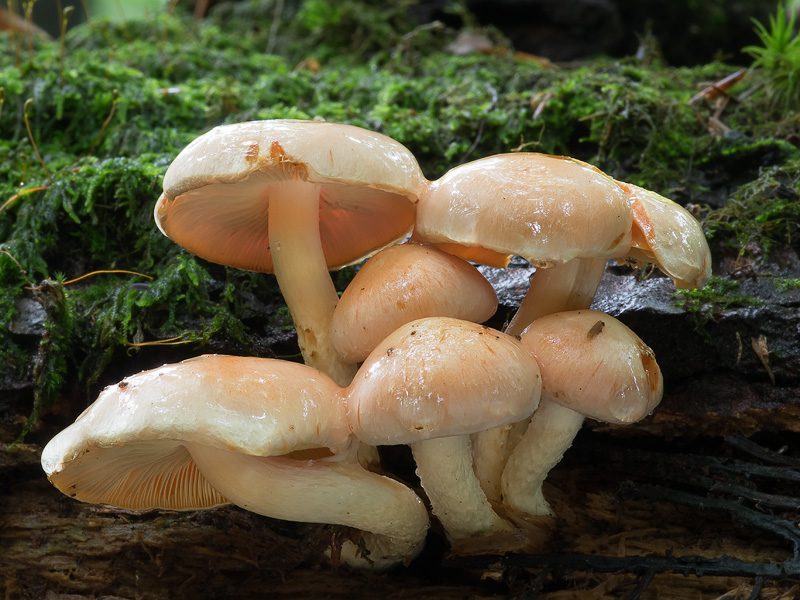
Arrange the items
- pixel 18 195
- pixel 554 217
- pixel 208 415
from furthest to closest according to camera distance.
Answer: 1. pixel 18 195
2. pixel 554 217
3. pixel 208 415

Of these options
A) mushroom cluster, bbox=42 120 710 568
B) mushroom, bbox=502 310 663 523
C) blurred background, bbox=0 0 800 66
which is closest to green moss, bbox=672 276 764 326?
mushroom cluster, bbox=42 120 710 568

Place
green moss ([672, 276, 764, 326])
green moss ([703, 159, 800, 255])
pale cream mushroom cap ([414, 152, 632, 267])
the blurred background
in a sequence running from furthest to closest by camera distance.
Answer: the blurred background < green moss ([703, 159, 800, 255]) < green moss ([672, 276, 764, 326]) < pale cream mushroom cap ([414, 152, 632, 267])

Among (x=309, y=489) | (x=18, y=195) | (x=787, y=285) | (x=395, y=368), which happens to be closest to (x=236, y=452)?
(x=309, y=489)

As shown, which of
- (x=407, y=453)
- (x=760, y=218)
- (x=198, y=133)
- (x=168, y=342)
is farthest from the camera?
(x=198, y=133)

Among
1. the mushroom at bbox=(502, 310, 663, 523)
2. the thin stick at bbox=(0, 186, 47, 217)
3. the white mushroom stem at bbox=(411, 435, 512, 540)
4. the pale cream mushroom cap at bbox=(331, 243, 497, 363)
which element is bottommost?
the white mushroom stem at bbox=(411, 435, 512, 540)

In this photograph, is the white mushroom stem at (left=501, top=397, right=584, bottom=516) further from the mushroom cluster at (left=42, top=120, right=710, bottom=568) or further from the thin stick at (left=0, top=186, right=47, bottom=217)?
the thin stick at (left=0, top=186, right=47, bottom=217)

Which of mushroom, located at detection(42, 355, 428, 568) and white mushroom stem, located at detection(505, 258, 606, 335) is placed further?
white mushroom stem, located at detection(505, 258, 606, 335)

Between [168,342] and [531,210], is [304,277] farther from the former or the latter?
[531,210]

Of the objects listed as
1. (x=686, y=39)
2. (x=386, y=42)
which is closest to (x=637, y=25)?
(x=686, y=39)
